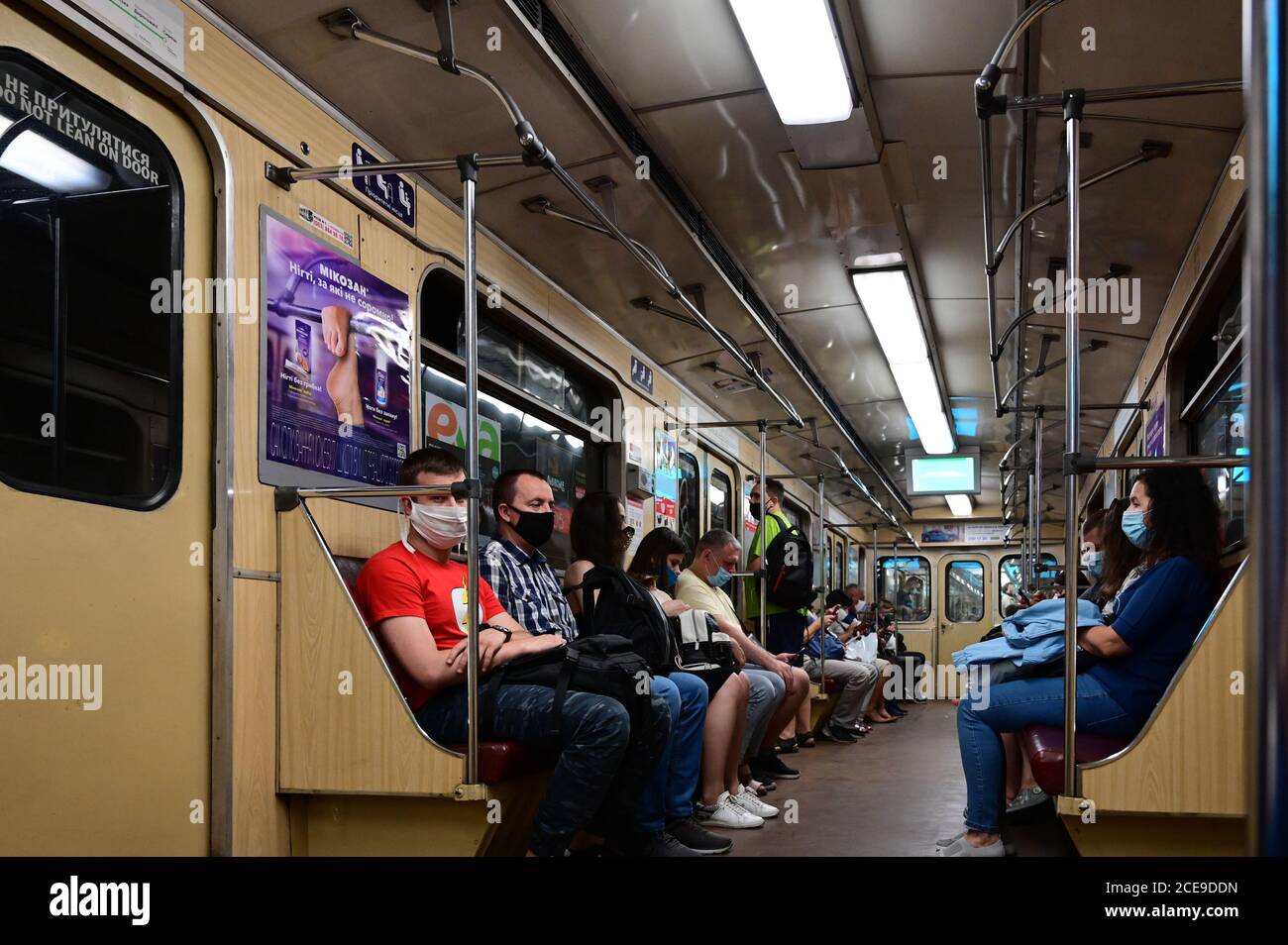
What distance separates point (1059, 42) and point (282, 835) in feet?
10.6

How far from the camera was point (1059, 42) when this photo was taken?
3.44 metres

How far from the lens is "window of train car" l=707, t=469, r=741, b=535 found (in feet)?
28.1

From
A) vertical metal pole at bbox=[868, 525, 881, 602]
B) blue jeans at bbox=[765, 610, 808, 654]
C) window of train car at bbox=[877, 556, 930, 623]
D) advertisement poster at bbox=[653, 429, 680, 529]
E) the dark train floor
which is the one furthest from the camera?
window of train car at bbox=[877, 556, 930, 623]

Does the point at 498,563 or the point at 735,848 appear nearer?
the point at 498,563

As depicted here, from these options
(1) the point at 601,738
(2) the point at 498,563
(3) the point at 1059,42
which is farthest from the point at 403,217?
(3) the point at 1059,42

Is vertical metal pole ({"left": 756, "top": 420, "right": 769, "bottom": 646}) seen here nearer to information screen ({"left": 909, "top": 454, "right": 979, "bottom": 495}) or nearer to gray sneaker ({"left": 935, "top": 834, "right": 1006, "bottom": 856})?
gray sneaker ({"left": 935, "top": 834, "right": 1006, "bottom": 856})

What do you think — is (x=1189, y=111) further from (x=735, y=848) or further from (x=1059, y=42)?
(x=735, y=848)

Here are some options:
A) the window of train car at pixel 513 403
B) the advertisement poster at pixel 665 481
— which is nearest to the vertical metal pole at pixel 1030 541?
the advertisement poster at pixel 665 481

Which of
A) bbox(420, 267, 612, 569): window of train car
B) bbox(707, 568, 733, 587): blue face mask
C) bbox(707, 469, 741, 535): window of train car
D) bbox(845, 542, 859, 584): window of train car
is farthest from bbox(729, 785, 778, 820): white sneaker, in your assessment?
bbox(845, 542, 859, 584): window of train car

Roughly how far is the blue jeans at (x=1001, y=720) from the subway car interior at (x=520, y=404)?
1cm

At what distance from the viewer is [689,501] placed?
7.89 meters

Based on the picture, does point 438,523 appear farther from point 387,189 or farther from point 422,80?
point 422,80

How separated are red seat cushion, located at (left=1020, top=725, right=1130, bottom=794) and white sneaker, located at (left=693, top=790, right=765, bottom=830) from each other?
1.59 meters

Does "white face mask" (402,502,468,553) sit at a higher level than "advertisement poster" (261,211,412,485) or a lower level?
lower
